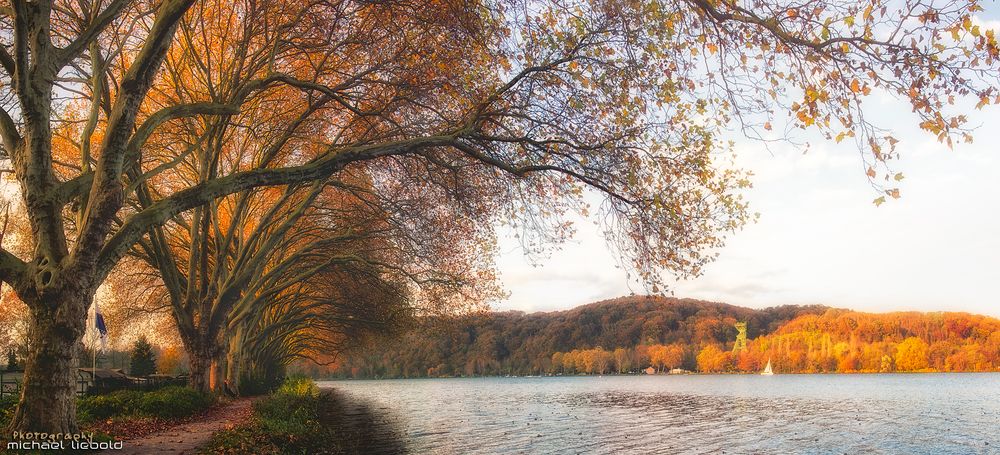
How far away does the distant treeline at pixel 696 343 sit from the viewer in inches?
5054

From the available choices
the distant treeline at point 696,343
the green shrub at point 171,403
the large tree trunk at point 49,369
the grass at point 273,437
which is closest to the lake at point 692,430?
the grass at point 273,437

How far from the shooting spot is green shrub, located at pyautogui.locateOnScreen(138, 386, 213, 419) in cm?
1847

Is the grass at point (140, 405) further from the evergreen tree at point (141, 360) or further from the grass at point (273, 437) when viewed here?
the evergreen tree at point (141, 360)

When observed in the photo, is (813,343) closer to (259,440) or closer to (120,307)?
(120,307)

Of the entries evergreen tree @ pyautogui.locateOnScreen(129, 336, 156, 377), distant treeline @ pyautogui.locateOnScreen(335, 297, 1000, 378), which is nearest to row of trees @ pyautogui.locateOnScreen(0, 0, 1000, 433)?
evergreen tree @ pyautogui.locateOnScreen(129, 336, 156, 377)

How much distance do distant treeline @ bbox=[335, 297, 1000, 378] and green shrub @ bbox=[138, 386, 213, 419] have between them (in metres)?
109

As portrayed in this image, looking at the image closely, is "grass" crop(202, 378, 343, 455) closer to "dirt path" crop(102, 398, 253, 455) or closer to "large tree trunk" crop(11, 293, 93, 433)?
"dirt path" crop(102, 398, 253, 455)

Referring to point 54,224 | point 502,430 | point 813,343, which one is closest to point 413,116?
point 54,224

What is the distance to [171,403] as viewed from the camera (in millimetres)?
19203

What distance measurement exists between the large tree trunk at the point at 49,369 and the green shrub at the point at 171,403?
871 cm

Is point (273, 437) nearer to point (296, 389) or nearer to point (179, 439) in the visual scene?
point (179, 439)

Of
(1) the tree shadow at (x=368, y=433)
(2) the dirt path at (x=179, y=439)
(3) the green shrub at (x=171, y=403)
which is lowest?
(1) the tree shadow at (x=368, y=433)

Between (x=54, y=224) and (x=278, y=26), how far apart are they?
306 inches

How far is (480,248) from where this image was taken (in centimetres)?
2403
